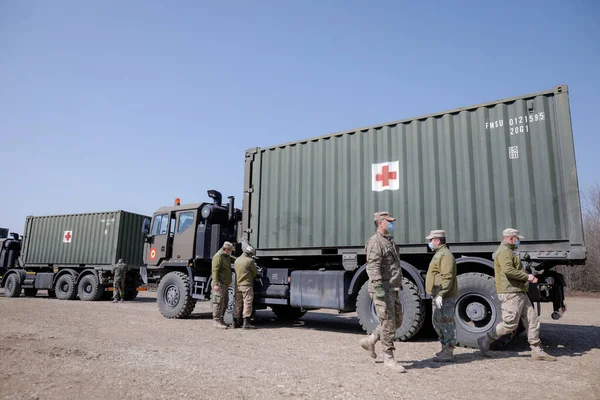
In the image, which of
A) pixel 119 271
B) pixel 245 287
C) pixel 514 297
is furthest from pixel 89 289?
Answer: pixel 514 297

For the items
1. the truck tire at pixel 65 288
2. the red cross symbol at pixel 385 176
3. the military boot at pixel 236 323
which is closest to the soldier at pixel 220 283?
the military boot at pixel 236 323

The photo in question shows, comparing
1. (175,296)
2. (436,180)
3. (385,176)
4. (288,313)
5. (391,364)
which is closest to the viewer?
(391,364)

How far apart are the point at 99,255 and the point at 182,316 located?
8064 mm

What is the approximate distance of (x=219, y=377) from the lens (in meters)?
4.05

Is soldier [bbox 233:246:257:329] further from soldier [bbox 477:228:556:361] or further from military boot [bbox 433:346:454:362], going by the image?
soldier [bbox 477:228:556:361]

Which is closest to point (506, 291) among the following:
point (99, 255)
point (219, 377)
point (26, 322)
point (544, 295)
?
point (544, 295)

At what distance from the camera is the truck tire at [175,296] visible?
9.41 meters

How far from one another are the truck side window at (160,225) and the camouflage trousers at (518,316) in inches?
321

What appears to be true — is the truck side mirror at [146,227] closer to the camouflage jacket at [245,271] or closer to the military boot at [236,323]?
the camouflage jacket at [245,271]

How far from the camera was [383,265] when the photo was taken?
4762 mm

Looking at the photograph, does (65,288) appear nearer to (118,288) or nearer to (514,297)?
(118,288)

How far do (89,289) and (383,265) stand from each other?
570 inches

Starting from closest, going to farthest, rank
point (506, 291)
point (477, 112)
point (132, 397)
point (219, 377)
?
point (132, 397) → point (219, 377) → point (506, 291) → point (477, 112)

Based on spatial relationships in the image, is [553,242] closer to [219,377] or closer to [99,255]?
[219,377]
